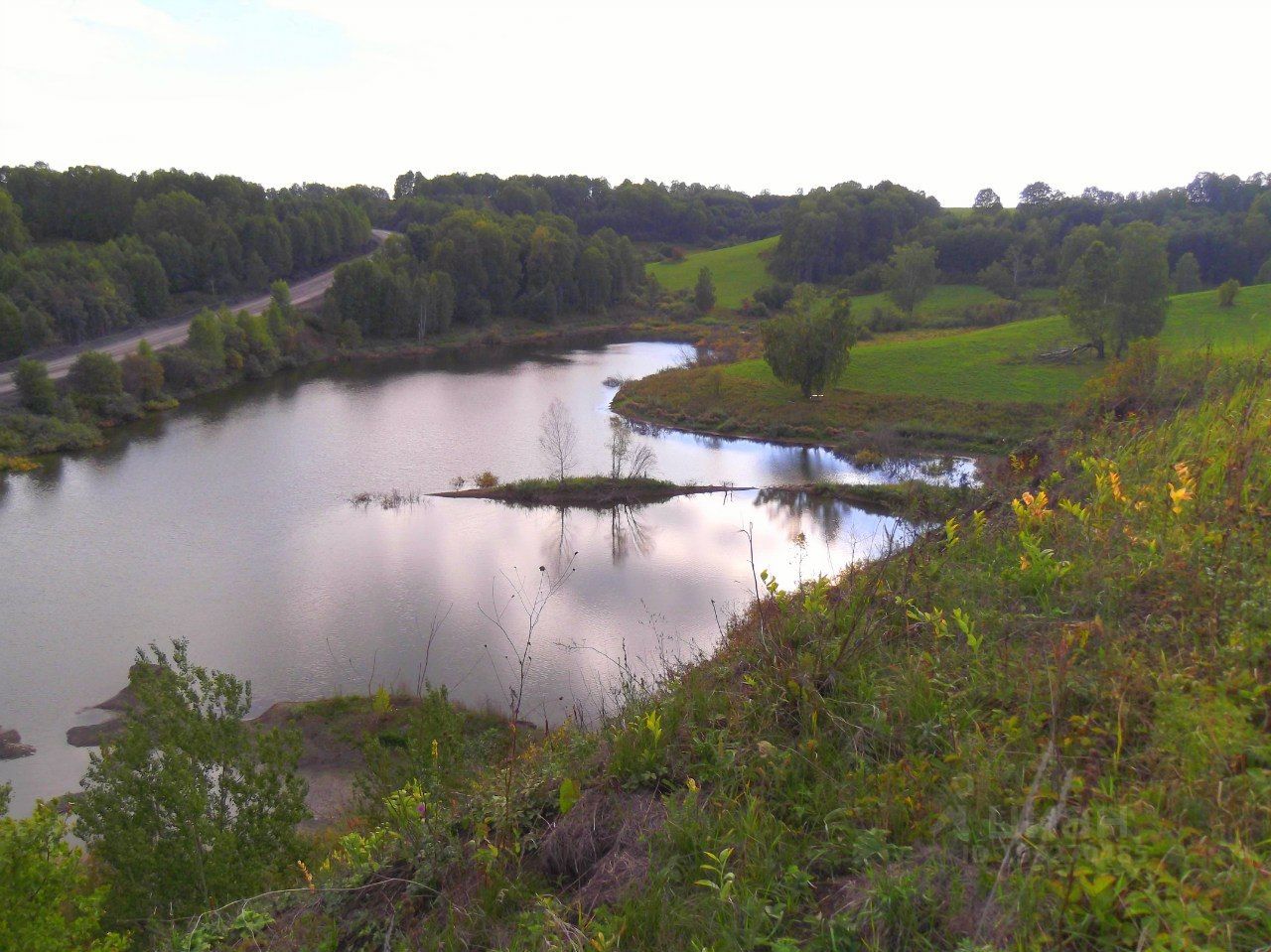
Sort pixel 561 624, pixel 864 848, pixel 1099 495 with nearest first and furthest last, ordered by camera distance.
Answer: pixel 864 848
pixel 1099 495
pixel 561 624

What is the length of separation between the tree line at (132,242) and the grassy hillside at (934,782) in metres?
42.7

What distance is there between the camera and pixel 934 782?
2855mm

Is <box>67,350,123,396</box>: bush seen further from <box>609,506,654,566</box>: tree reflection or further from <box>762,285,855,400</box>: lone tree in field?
<box>762,285,855,400</box>: lone tree in field

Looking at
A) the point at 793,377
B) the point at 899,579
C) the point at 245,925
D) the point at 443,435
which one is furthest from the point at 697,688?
the point at 793,377

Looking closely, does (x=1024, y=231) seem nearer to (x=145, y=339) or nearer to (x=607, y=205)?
(x=607, y=205)

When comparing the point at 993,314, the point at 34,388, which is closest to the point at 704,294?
the point at 993,314

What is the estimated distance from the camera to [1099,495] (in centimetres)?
466

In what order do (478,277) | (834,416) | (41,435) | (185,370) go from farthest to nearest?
(478,277)
(185,370)
(834,416)
(41,435)

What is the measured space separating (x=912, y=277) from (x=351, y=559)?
160ft

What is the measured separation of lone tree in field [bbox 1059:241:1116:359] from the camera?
3378cm

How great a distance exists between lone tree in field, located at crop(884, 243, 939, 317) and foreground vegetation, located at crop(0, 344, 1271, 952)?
5644 cm

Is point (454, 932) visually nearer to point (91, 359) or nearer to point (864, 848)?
point (864, 848)

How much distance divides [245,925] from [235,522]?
21381 millimetres

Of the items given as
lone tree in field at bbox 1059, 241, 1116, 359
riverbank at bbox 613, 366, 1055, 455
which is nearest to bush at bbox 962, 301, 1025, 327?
lone tree in field at bbox 1059, 241, 1116, 359
